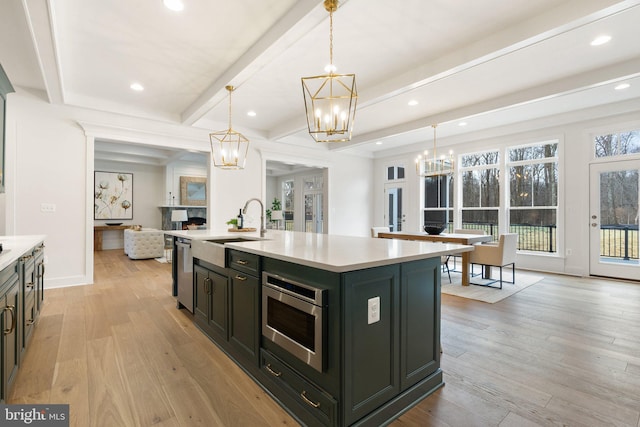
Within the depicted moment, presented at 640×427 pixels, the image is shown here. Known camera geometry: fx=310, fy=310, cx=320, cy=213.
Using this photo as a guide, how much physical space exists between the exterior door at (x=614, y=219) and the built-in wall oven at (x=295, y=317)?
5971 millimetres

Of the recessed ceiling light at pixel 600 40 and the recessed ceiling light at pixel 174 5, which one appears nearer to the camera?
the recessed ceiling light at pixel 174 5

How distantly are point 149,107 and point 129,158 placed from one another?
14.4 feet

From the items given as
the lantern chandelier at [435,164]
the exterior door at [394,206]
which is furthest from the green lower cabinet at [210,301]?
the exterior door at [394,206]

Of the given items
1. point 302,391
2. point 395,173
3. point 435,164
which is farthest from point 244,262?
point 395,173

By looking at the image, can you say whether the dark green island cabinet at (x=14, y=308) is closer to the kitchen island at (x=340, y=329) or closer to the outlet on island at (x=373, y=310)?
the kitchen island at (x=340, y=329)

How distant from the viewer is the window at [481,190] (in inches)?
260

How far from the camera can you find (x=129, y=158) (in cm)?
879

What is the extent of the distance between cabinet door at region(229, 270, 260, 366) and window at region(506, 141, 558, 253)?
607 cm

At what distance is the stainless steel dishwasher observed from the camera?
318 centimetres

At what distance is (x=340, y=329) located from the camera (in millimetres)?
1453

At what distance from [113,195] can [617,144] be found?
11.7 metres

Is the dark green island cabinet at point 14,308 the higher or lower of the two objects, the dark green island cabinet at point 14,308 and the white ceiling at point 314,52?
the lower

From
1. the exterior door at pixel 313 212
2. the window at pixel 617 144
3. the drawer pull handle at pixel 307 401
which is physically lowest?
the drawer pull handle at pixel 307 401

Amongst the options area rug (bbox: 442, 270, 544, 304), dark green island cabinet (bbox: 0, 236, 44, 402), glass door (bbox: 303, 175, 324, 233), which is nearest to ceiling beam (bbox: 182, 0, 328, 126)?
dark green island cabinet (bbox: 0, 236, 44, 402)
